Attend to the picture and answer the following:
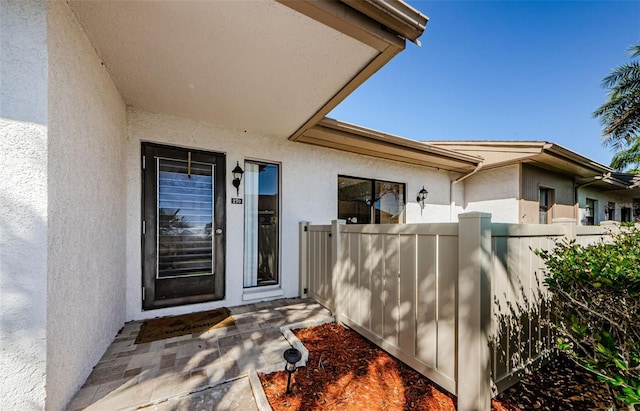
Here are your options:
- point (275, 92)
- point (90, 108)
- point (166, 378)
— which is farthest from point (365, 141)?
point (166, 378)

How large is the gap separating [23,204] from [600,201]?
1394 centimetres

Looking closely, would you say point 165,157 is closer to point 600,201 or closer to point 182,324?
point 182,324

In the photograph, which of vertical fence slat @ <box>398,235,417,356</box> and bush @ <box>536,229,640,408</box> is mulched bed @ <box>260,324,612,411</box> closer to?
vertical fence slat @ <box>398,235,417,356</box>

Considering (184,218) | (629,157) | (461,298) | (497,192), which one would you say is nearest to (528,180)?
(497,192)

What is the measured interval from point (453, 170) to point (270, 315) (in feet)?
18.6

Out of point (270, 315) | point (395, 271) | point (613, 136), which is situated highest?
point (613, 136)

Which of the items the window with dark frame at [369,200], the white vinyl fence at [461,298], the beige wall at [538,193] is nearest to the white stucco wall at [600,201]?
the beige wall at [538,193]

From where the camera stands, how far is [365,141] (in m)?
4.21

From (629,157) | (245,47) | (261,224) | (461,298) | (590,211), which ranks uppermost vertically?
(629,157)

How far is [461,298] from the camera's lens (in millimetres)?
1712

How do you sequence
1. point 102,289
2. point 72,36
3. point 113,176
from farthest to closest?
1. point 113,176
2. point 102,289
3. point 72,36

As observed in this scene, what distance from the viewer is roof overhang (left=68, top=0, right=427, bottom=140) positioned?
5.63 ft

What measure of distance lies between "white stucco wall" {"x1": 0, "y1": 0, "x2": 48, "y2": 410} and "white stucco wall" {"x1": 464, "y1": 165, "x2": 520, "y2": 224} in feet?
24.1

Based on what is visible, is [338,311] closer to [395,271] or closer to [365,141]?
[395,271]
